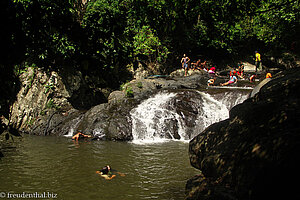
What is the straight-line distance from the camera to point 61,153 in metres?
9.40

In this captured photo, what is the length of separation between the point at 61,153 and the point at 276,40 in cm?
2557

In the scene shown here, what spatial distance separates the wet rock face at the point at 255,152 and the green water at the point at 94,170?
5.81 ft

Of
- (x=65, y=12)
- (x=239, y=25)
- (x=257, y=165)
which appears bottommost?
(x=257, y=165)

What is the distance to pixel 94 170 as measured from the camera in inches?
288

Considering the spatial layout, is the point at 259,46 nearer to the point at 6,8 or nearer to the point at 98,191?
the point at 98,191

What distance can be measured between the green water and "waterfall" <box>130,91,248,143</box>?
5.95 ft

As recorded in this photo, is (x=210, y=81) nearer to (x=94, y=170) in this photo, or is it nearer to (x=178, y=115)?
(x=178, y=115)

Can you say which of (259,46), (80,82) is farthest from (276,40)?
(80,82)

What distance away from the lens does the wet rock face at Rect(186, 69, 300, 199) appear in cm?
238

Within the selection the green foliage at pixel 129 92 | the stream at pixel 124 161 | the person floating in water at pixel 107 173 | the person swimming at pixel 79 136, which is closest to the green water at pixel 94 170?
the stream at pixel 124 161

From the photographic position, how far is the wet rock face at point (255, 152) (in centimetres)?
238

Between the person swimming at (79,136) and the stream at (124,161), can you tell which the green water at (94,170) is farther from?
the person swimming at (79,136)

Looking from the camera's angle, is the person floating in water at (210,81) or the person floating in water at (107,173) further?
the person floating in water at (210,81)

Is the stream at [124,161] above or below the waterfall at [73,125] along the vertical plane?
below
